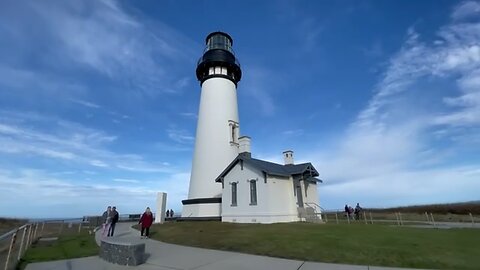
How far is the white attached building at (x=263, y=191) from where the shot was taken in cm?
2033

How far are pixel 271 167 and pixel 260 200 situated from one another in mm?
2949

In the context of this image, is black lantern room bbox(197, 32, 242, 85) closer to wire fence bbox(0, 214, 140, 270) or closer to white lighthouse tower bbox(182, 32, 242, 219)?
white lighthouse tower bbox(182, 32, 242, 219)

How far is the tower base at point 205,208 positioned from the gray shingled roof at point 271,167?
2.02 m

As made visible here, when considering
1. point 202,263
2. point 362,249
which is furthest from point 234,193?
point 202,263

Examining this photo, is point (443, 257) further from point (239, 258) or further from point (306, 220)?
point (306, 220)

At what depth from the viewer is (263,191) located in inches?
802

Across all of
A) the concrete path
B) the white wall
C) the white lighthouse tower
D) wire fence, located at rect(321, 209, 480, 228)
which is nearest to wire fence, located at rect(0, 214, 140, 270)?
the concrete path

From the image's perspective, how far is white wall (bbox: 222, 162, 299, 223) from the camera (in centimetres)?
2014

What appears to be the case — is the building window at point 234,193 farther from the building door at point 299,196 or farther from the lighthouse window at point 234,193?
the building door at point 299,196

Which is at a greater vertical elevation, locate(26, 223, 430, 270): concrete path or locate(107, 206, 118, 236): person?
locate(107, 206, 118, 236): person

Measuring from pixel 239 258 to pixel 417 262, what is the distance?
527 cm

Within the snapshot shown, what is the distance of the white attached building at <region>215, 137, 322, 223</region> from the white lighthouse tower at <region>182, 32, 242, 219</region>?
54.3 inches

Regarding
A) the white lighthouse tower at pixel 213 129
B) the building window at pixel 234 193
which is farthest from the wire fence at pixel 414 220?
the white lighthouse tower at pixel 213 129

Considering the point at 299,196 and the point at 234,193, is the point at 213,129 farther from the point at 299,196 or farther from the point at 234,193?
the point at 299,196
